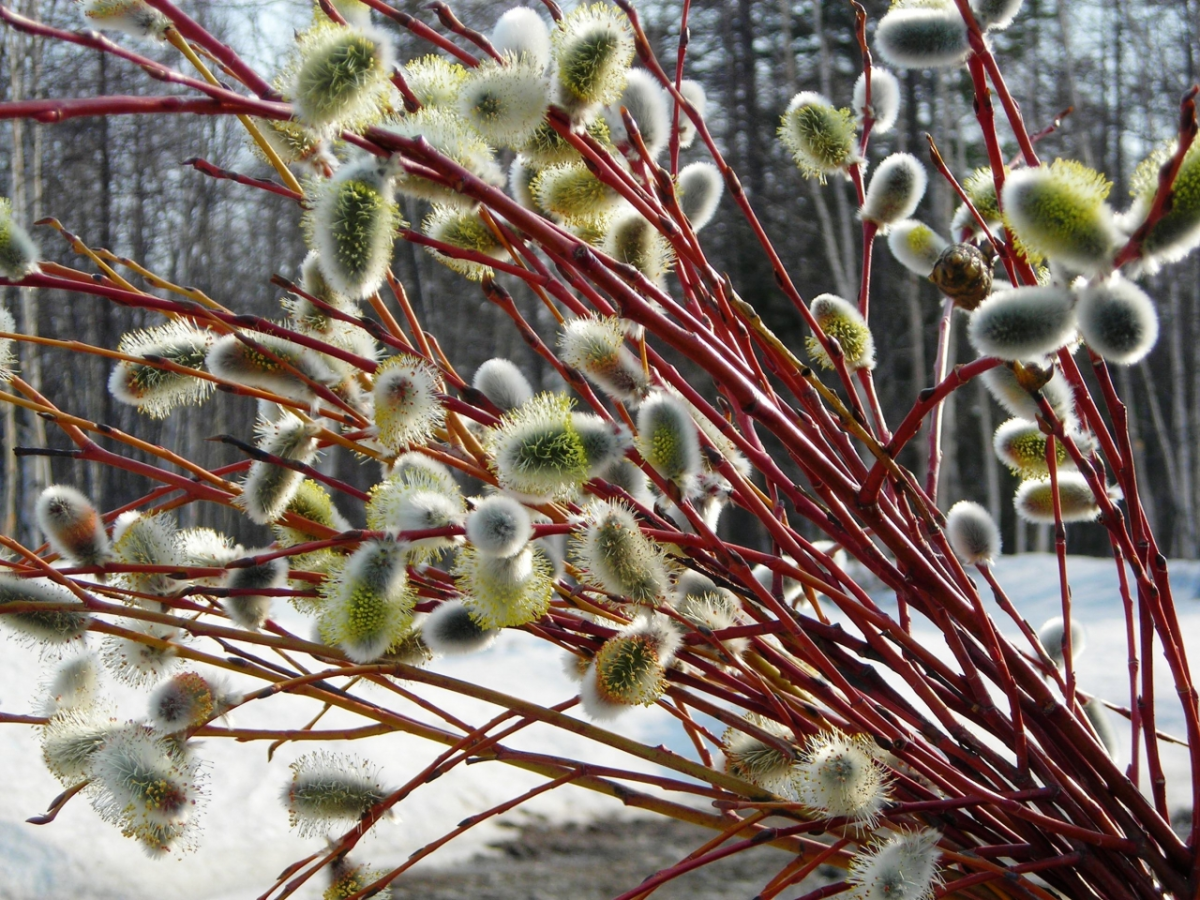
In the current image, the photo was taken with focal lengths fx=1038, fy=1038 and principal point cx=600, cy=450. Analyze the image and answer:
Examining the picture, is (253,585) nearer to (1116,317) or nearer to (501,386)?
(501,386)

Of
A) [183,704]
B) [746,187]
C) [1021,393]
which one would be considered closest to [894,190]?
[1021,393]

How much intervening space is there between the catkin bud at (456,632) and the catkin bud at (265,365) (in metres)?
0.19

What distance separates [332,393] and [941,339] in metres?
0.51

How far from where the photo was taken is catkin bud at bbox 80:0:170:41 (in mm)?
617

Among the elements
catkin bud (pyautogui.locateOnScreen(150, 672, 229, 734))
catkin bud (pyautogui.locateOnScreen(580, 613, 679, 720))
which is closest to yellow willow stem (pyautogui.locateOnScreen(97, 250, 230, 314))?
catkin bud (pyautogui.locateOnScreen(150, 672, 229, 734))

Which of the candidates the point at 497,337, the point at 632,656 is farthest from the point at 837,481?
the point at 497,337

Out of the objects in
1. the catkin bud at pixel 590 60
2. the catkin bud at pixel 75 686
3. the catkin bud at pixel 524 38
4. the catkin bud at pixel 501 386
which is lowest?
the catkin bud at pixel 75 686

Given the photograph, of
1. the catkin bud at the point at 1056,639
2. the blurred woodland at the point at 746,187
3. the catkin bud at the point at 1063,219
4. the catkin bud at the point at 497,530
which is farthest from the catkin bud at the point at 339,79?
the blurred woodland at the point at 746,187

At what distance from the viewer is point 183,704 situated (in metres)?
0.67

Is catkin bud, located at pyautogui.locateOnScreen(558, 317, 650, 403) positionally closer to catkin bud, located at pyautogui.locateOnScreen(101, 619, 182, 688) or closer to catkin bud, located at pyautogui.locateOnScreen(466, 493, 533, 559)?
catkin bud, located at pyautogui.locateOnScreen(466, 493, 533, 559)

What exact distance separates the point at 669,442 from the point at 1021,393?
262 mm

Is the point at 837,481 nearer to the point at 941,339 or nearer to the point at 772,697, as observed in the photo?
the point at 772,697

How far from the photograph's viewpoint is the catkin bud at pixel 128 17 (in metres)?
0.62

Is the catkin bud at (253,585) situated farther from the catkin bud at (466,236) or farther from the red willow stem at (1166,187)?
the red willow stem at (1166,187)
